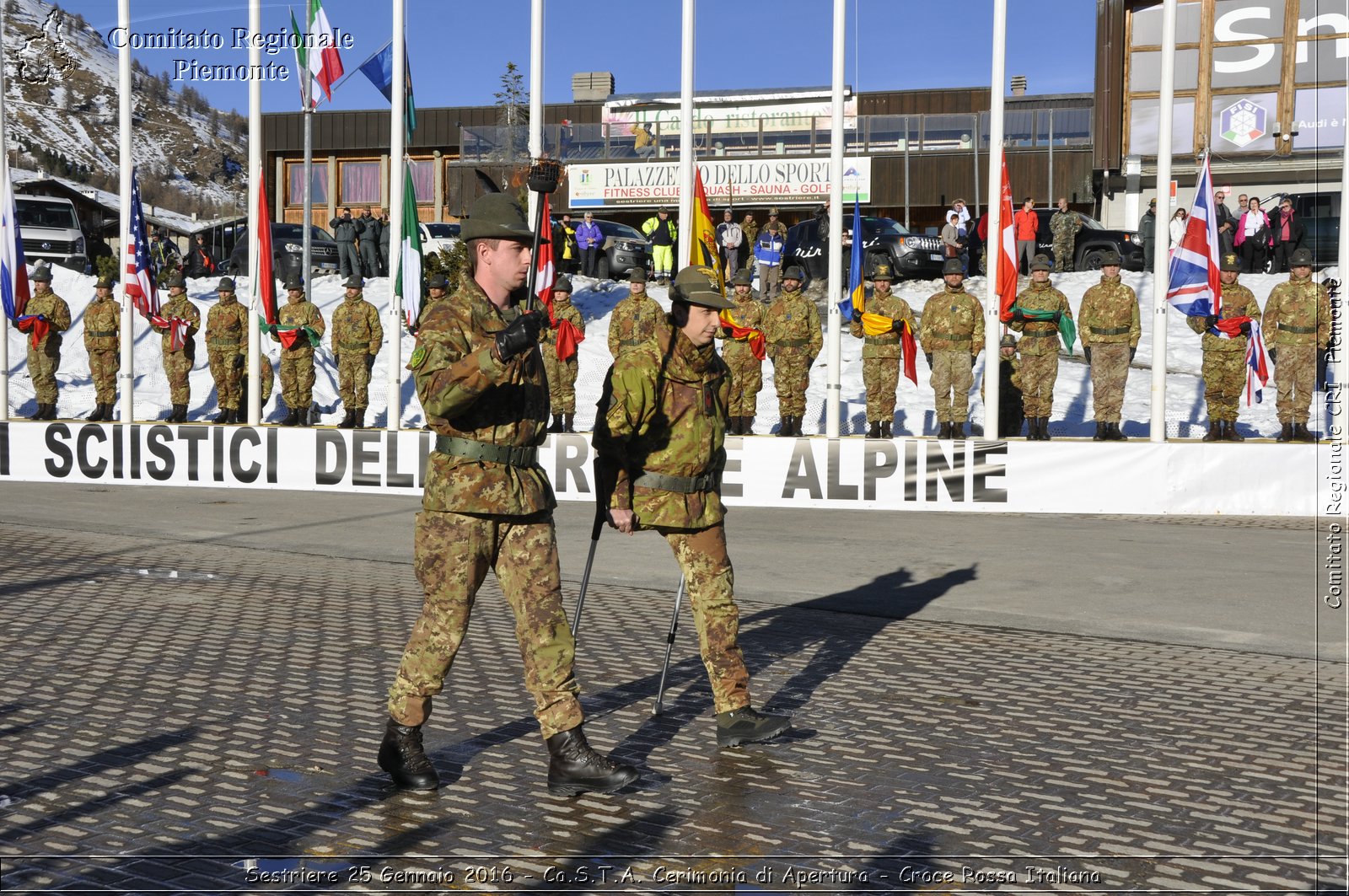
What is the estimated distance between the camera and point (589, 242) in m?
30.5

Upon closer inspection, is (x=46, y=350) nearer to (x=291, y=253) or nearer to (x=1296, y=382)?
Result: (x=291, y=253)

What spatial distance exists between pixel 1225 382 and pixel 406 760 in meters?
14.8

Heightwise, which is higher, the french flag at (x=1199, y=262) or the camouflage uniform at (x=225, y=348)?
the french flag at (x=1199, y=262)

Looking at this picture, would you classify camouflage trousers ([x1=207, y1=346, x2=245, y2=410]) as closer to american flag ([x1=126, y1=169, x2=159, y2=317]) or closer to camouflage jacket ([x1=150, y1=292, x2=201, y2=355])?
camouflage jacket ([x1=150, y1=292, x2=201, y2=355])

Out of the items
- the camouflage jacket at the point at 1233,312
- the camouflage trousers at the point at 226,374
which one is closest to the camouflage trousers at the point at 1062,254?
the camouflage jacket at the point at 1233,312

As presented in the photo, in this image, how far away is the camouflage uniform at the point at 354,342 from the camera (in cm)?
2147

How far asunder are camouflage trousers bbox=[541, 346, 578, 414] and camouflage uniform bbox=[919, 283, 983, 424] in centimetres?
509

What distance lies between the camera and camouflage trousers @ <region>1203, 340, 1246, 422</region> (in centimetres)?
1770

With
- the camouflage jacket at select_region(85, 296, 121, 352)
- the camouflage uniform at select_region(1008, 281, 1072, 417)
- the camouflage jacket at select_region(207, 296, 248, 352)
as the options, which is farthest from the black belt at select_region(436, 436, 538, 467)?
the camouflage jacket at select_region(85, 296, 121, 352)

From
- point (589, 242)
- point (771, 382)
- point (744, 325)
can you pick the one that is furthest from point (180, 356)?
point (589, 242)

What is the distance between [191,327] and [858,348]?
453 inches

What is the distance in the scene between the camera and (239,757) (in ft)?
19.4

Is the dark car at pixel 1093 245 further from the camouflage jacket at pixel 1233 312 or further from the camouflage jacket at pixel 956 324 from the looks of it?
the camouflage jacket at pixel 956 324

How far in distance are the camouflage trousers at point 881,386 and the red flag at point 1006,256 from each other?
253cm
